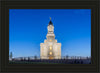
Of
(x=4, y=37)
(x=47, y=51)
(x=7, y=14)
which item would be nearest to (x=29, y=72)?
(x=4, y=37)

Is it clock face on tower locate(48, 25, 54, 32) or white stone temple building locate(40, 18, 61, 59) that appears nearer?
white stone temple building locate(40, 18, 61, 59)

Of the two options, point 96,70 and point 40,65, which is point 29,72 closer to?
point 40,65

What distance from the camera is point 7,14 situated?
5.52 m

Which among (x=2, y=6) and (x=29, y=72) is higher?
(x=2, y=6)

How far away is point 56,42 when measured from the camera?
20.3 m

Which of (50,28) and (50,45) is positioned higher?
(50,28)

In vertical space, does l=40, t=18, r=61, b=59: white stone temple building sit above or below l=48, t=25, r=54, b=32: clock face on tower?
below

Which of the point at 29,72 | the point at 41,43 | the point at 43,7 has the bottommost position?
the point at 29,72

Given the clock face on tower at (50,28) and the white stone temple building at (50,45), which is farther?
the clock face on tower at (50,28)

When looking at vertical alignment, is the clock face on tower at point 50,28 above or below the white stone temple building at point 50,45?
above

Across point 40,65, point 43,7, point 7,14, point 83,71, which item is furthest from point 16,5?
point 83,71

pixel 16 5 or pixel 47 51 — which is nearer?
pixel 16 5

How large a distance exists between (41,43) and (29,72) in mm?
14288

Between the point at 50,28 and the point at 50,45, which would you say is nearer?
the point at 50,28
